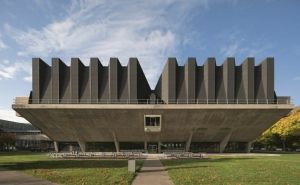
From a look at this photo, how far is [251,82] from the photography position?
5444 cm

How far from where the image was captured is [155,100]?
56.7m

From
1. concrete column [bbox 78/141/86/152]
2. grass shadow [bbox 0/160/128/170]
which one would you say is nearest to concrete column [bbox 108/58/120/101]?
concrete column [bbox 78/141/86/152]

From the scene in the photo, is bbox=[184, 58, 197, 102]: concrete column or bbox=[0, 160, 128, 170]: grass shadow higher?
bbox=[184, 58, 197, 102]: concrete column

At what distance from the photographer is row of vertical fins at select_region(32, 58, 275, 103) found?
5450cm

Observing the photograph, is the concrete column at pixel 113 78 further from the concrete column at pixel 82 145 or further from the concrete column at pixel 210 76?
the concrete column at pixel 210 76

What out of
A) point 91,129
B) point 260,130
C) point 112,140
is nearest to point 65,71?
point 91,129

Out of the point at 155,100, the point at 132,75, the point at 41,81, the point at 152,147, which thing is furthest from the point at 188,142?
the point at 41,81

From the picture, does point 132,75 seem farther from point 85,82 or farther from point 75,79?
point 75,79

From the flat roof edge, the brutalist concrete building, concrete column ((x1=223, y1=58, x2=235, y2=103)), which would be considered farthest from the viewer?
concrete column ((x1=223, y1=58, x2=235, y2=103))

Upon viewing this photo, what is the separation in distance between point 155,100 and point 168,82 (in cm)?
404

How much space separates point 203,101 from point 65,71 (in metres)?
24.4

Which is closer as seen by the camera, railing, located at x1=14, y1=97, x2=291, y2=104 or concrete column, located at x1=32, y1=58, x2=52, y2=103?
railing, located at x1=14, y1=97, x2=291, y2=104

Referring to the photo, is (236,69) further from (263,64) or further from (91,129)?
(91,129)

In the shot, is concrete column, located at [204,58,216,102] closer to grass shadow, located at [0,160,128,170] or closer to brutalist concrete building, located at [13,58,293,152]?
brutalist concrete building, located at [13,58,293,152]
